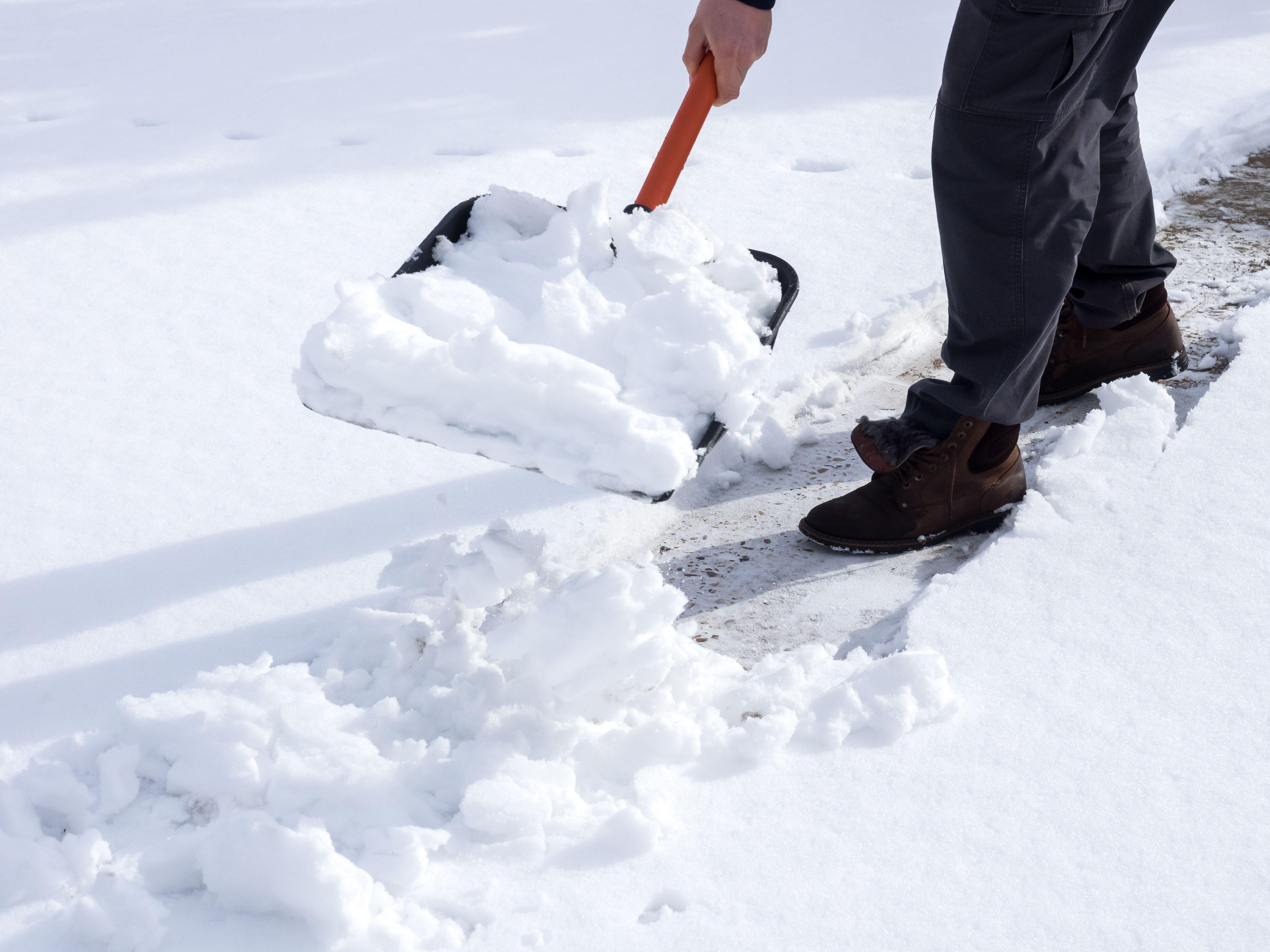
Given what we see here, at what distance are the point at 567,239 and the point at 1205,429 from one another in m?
1.17

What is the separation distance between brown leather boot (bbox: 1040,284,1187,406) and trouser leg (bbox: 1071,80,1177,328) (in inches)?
1.1

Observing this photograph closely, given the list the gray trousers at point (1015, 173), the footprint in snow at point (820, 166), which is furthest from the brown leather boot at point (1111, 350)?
the footprint in snow at point (820, 166)

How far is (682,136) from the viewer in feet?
4.60

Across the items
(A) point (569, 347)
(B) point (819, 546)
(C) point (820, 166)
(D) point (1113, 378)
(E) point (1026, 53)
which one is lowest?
(B) point (819, 546)

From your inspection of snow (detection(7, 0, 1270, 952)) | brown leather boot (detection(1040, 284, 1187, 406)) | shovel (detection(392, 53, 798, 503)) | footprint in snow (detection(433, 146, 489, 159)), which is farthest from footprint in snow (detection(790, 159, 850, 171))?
shovel (detection(392, 53, 798, 503))

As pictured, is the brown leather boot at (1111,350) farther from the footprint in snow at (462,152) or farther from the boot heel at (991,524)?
the footprint in snow at (462,152)

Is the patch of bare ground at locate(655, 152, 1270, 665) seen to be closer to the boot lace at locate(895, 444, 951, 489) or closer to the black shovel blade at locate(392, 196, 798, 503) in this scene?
the boot lace at locate(895, 444, 951, 489)

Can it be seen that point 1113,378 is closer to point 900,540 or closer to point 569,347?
point 900,540

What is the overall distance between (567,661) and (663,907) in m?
0.28

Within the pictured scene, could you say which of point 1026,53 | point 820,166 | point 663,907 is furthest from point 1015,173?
point 820,166

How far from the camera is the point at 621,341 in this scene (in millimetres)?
1244

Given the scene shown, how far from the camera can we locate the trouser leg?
70.7 inches

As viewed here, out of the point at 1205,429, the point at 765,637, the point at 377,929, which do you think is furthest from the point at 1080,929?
the point at 1205,429

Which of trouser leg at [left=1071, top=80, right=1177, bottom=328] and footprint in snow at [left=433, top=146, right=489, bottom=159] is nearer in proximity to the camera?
trouser leg at [left=1071, top=80, right=1177, bottom=328]
